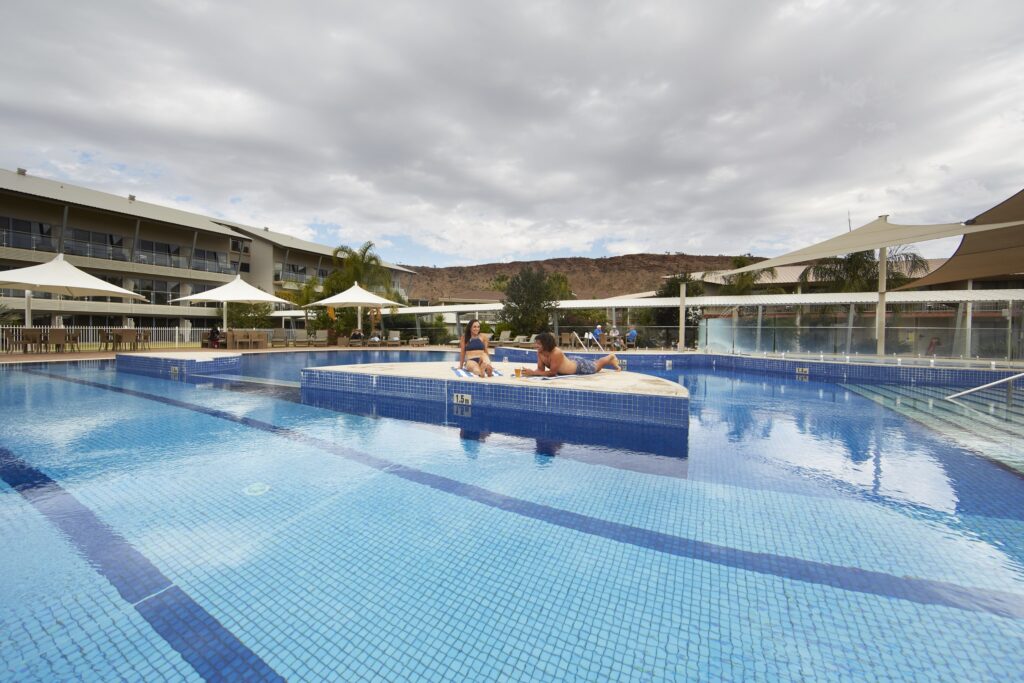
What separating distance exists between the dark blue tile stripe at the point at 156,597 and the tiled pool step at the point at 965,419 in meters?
6.00

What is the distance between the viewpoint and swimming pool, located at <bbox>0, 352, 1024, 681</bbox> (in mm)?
1620

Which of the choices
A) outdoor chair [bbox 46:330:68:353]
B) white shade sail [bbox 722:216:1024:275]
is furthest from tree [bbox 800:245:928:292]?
outdoor chair [bbox 46:330:68:353]

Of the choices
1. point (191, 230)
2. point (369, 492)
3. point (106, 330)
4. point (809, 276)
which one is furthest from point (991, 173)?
point (191, 230)

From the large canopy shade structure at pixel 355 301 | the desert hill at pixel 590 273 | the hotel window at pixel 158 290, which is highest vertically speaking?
the desert hill at pixel 590 273

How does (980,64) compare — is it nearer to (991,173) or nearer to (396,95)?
(991,173)

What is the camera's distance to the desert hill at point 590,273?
232ft

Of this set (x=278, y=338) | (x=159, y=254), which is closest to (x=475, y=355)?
(x=278, y=338)

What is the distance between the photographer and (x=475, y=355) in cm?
746

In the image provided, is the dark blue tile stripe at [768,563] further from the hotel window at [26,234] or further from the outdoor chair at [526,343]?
the hotel window at [26,234]

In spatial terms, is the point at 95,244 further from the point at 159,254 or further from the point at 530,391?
the point at 530,391

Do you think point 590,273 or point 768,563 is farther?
point 590,273

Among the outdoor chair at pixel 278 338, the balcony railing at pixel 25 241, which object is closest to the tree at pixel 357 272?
the outdoor chair at pixel 278 338

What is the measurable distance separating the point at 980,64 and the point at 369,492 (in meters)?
15.7

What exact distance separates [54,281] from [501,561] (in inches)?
646
